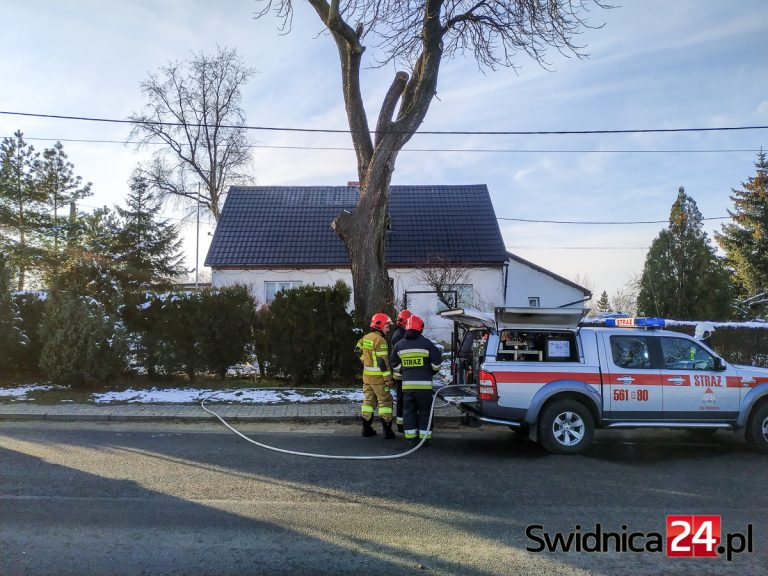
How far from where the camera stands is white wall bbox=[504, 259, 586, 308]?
26938 millimetres

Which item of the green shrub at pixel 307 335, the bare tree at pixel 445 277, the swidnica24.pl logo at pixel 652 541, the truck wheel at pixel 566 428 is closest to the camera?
the swidnica24.pl logo at pixel 652 541

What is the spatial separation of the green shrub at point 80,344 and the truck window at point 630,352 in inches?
389

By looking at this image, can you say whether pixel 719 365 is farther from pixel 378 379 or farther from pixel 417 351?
pixel 378 379

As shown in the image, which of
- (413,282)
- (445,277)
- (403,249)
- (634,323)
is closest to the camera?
(634,323)

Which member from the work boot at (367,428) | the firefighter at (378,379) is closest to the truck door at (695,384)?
the firefighter at (378,379)

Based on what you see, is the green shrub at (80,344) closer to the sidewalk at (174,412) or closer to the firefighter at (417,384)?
the sidewalk at (174,412)

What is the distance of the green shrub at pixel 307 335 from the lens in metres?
13.0

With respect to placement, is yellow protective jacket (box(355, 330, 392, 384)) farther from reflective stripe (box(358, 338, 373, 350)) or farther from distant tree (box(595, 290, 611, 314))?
distant tree (box(595, 290, 611, 314))

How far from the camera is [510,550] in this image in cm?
454

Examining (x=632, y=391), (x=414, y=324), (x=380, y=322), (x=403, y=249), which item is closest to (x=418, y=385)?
(x=414, y=324)

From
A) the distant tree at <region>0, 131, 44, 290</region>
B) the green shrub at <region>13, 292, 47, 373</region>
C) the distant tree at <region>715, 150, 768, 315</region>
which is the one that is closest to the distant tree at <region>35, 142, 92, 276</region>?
the distant tree at <region>0, 131, 44, 290</region>

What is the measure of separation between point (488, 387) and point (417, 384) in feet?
3.33

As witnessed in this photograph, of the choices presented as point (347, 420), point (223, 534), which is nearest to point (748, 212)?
point (347, 420)

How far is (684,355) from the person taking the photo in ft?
26.4
